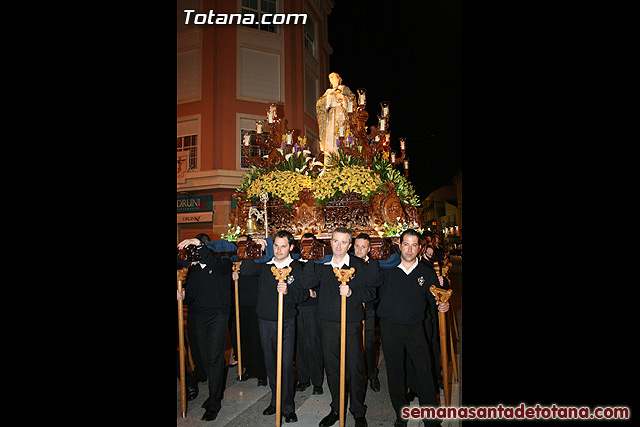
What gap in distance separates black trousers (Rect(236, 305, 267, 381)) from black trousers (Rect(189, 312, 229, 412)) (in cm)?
96

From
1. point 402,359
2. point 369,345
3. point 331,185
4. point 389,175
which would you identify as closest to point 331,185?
point 331,185

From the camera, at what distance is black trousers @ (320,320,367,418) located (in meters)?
4.32

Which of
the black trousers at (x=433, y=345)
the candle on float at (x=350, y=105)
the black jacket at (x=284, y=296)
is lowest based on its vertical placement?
the black trousers at (x=433, y=345)

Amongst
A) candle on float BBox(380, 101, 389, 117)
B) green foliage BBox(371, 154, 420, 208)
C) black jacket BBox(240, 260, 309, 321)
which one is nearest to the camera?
black jacket BBox(240, 260, 309, 321)

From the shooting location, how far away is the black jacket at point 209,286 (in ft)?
15.8

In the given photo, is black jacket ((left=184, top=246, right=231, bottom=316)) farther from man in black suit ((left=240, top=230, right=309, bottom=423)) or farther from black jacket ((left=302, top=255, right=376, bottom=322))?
black jacket ((left=302, top=255, right=376, bottom=322))

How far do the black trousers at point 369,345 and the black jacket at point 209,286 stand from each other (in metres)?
1.98

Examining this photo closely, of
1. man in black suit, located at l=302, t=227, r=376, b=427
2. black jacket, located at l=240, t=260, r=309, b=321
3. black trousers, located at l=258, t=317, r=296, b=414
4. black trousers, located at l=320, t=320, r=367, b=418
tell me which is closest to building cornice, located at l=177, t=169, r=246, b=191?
black jacket, located at l=240, t=260, r=309, b=321

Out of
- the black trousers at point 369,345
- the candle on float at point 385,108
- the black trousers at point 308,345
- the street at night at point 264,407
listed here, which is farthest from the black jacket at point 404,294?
the candle on float at point 385,108

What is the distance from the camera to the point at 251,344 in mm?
5848

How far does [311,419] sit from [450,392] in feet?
6.31

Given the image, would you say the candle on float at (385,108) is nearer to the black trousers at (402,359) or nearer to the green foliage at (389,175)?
the green foliage at (389,175)

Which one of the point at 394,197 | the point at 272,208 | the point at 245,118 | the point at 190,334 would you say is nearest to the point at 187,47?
the point at 245,118

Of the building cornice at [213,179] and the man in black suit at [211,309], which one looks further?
the building cornice at [213,179]
